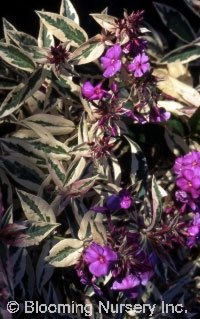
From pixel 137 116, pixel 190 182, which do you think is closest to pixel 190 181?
pixel 190 182

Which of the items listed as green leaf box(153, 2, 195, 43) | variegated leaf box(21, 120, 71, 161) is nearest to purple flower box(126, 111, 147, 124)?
variegated leaf box(21, 120, 71, 161)

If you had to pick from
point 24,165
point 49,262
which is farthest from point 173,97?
point 49,262

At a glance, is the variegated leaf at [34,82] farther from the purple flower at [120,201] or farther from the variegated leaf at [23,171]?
the purple flower at [120,201]

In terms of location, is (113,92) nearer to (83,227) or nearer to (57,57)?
(57,57)

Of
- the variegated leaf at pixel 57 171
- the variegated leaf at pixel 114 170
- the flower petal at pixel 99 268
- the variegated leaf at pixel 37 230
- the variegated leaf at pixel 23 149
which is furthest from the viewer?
the variegated leaf at pixel 114 170

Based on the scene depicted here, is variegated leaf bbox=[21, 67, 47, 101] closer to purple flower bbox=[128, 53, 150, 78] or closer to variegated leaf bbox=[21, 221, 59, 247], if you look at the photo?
purple flower bbox=[128, 53, 150, 78]

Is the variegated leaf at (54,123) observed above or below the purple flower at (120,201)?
above

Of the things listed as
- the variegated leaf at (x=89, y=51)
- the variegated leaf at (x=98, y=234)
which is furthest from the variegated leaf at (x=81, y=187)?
the variegated leaf at (x=89, y=51)
